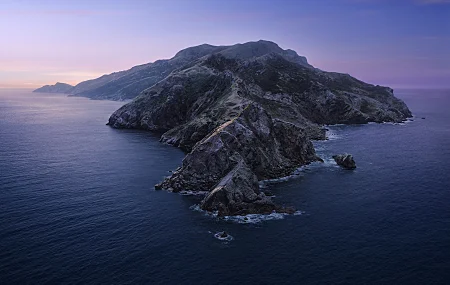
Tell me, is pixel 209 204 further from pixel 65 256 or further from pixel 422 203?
pixel 422 203

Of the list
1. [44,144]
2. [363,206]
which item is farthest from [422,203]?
[44,144]

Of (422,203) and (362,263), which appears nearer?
(362,263)

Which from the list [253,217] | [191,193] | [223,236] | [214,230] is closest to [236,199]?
[253,217]

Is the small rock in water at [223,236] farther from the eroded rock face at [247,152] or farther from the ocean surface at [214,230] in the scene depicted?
the eroded rock face at [247,152]

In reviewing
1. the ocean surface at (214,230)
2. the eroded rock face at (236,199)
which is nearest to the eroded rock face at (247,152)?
the ocean surface at (214,230)

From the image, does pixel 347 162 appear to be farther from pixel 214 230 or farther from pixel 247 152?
pixel 214 230

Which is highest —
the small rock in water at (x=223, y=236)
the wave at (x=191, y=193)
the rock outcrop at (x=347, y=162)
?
the rock outcrop at (x=347, y=162)

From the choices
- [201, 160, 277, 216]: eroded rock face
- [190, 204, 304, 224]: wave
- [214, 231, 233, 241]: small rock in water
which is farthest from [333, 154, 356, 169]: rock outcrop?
[214, 231, 233, 241]: small rock in water

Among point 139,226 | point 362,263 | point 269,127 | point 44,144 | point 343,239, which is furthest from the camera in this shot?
point 44,144
